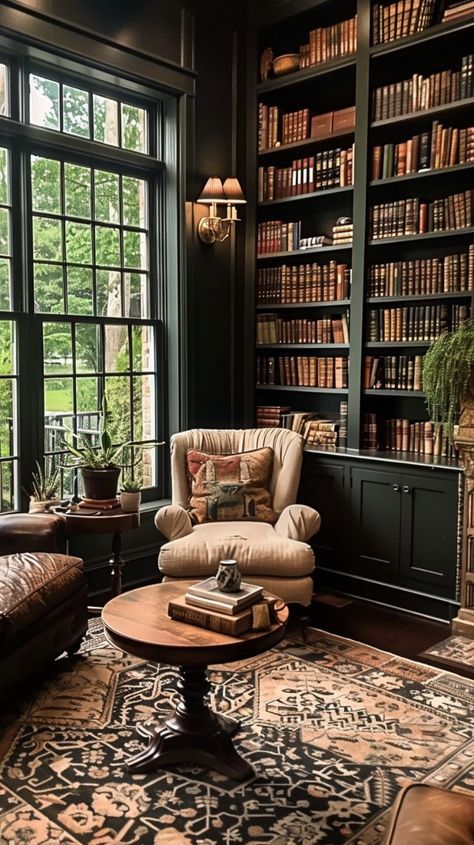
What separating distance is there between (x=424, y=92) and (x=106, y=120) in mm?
1792

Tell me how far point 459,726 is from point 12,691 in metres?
1.69

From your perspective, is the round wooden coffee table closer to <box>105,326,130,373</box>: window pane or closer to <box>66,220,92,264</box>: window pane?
<box>105,326,130,373</box>: window pane

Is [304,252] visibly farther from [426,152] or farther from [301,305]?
[426,152]

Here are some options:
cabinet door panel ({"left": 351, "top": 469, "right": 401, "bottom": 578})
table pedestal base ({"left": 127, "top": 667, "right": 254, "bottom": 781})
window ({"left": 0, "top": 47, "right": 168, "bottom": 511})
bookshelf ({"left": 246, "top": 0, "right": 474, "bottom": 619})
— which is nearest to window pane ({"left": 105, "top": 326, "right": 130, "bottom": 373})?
window ({"left": 0, "top": 47, "right": 168, "bottom": 511})

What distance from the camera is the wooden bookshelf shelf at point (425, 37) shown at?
3861 mm

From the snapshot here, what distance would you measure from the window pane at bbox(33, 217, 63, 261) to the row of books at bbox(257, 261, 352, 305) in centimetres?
142

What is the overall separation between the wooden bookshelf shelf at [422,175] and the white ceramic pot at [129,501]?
7.38ft

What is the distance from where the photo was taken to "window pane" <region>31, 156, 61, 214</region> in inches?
155

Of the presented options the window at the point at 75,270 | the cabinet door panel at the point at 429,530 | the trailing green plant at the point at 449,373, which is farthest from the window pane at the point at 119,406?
the trailing green plant at the point at 449,373

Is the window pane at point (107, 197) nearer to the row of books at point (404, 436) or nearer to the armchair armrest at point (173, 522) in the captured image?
the armchair armrest at point (173, 522)

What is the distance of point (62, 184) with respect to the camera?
4.07 m

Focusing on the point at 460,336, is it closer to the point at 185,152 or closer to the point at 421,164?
the point at 421,164

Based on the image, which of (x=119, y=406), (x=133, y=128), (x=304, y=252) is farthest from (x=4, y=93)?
(x=304, y=252)

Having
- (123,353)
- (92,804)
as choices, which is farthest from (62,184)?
(92,804)
